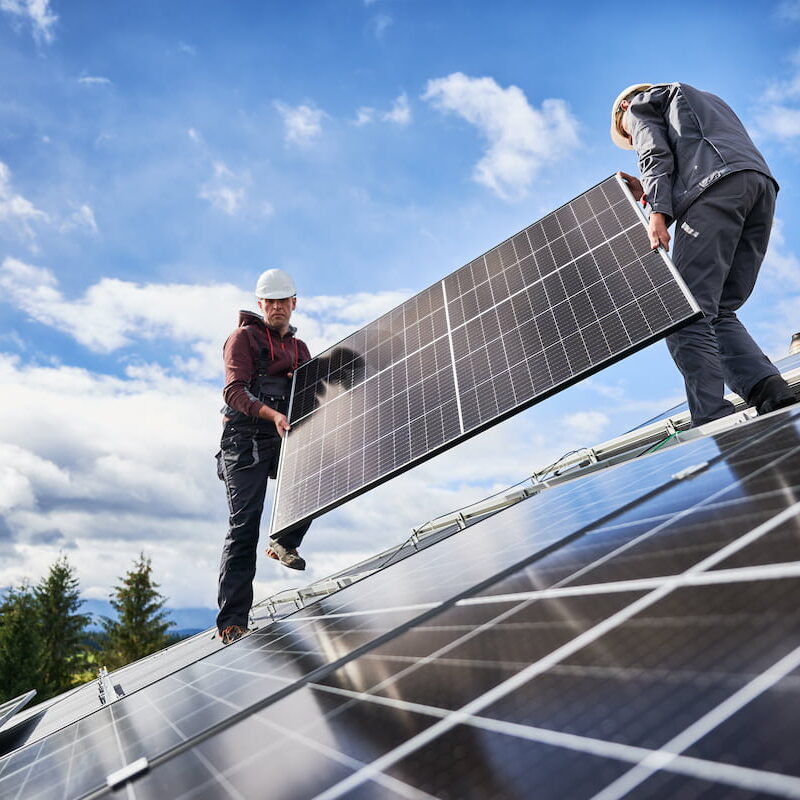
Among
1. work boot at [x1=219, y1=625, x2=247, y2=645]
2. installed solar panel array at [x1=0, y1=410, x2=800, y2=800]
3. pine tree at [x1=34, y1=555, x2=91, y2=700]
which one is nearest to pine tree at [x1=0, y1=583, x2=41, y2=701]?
pine tree at [x1=34, y1=555, x2=91, y2=700]

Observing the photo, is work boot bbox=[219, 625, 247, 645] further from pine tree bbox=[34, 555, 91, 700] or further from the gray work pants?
pine tree bbox=[34, 555, 91, 700]

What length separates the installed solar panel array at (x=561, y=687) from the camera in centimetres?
81

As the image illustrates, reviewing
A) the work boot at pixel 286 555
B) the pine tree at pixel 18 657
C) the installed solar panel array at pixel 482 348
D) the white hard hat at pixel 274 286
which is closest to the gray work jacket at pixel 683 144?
the installed solar panel array at pixel 482 348

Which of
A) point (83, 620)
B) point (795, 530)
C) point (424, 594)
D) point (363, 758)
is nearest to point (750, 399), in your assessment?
point (424, 594)

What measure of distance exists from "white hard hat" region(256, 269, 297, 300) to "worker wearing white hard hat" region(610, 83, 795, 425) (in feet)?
14.0

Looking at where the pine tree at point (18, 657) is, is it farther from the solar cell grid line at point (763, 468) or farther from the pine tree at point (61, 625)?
the solar cell grid line at point (763, 468)

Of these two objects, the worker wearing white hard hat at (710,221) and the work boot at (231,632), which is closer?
the worker wearing white hard hat at (710,221)

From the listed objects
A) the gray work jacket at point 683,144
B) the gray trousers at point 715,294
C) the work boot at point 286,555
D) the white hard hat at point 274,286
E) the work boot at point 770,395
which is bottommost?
the work boot at point 770,395

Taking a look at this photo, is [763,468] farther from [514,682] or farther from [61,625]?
[61,625]

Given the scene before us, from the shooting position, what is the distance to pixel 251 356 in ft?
23.6

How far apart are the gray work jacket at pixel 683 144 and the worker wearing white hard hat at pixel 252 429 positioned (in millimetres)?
4342

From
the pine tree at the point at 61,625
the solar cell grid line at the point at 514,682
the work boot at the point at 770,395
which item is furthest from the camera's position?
the pine tree at the point at 61,625

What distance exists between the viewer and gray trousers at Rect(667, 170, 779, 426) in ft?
16.2

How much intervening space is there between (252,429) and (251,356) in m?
0.89
